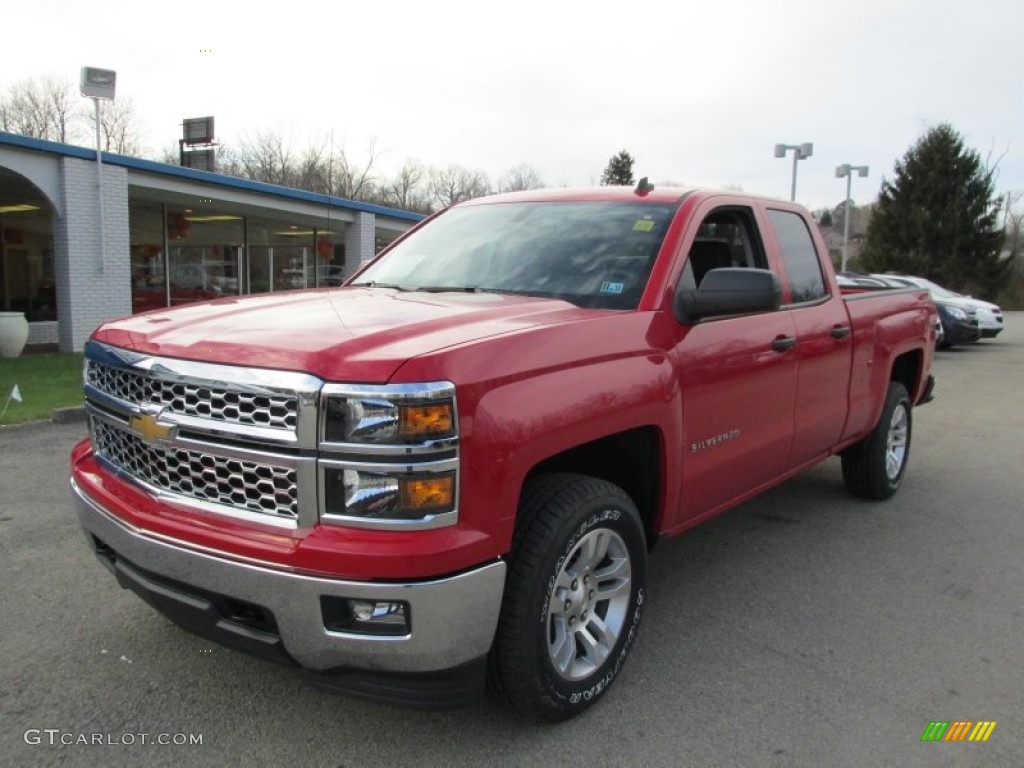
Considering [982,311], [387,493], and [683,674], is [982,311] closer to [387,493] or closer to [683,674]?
[683,674]

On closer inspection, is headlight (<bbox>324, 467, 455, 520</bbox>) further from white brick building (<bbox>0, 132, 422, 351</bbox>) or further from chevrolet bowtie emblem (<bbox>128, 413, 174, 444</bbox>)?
white brick building (<bbox>0, 132, 422, 351</bbox>)

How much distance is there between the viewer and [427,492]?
7.64 ft

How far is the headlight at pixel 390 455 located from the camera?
2291mm

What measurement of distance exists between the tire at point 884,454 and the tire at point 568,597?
10.0 feet

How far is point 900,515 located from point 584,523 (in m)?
3.62

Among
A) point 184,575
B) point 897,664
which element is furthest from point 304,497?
point 897,664

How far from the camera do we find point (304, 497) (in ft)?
7.73

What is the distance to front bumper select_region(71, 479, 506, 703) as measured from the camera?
7.64 ft

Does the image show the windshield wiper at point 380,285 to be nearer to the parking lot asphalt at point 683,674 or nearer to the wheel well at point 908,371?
the parking lot asphalt at point 683,674

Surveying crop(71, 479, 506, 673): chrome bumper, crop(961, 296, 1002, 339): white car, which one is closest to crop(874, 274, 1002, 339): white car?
crop(961, 296, 1002, 339): white car

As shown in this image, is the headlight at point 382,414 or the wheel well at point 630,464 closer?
the headlight at point 382,414

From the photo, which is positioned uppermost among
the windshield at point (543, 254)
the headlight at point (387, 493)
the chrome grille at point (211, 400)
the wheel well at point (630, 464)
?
the windshield at point (543, 254)

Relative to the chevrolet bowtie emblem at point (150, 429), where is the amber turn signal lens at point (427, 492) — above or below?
below

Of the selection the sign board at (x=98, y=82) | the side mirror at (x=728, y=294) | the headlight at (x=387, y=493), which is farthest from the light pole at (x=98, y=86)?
the headlight at (x=387, y=493)
